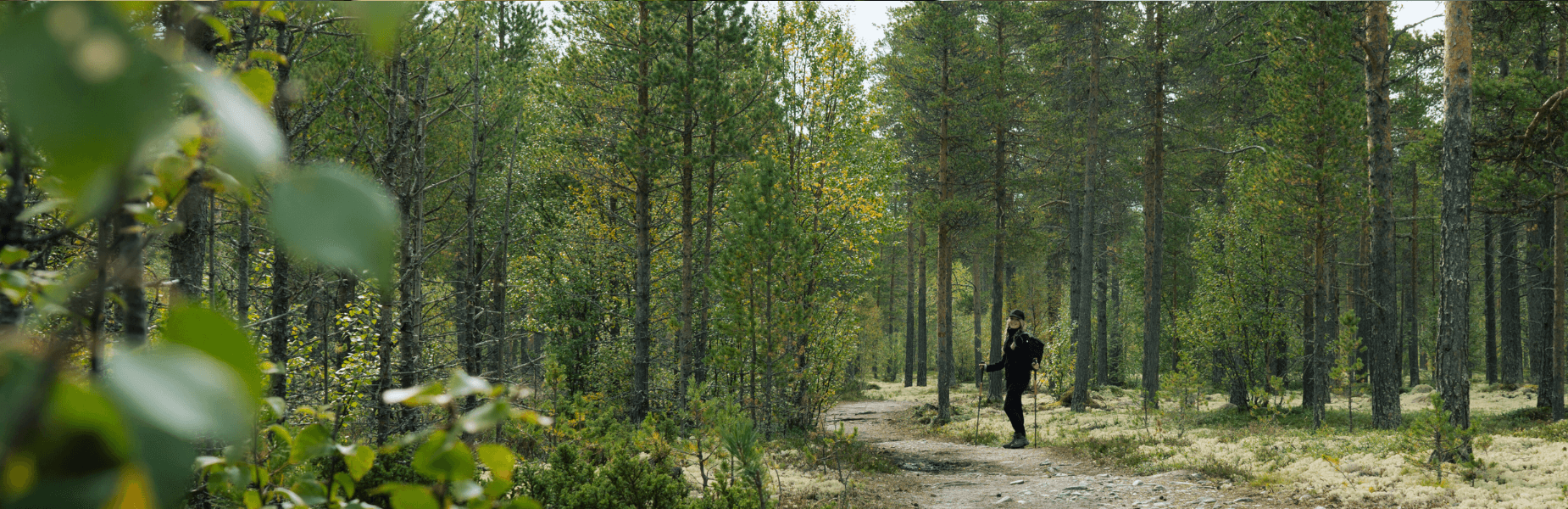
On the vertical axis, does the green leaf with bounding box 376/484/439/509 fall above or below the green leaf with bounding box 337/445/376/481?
above

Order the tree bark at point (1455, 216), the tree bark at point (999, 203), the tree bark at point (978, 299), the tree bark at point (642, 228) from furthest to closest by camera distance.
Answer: the tree bark at point (978, 299) < the tree bark at point (999, 203) < the tree bark at point (642, 228) < the tree bark at point (1455, 216)

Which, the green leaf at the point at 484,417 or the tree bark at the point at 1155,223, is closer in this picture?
the green leaf at the point at 484,417

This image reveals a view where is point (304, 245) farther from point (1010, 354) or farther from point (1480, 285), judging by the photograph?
point (1480, 285)

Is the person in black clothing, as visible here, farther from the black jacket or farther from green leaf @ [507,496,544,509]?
green leaf @ [507,496,544,509]

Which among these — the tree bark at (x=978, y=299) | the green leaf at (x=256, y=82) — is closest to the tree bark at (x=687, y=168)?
the tree bark at (x=978, y=299)

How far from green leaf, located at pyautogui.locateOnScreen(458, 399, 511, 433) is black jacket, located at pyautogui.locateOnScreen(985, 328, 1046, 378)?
875cm

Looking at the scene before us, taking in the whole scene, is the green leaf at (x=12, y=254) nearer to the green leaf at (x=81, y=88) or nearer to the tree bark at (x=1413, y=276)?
the green leaf at (x=81, y=88)

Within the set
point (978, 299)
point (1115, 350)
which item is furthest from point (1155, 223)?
point (1115, 350)

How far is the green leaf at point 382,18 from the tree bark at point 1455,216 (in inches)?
347

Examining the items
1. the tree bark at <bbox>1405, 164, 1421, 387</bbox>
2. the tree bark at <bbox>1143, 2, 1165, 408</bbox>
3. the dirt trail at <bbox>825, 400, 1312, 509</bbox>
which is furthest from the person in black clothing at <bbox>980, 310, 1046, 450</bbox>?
the tree bark at <bbox>1405, 164, 1421, 387</bbox>

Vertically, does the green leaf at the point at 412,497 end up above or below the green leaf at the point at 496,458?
below

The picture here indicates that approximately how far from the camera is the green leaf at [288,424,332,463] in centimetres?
93

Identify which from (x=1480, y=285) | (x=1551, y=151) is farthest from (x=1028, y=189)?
(x=1480, y=285)

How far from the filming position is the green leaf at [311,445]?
3.07ft
